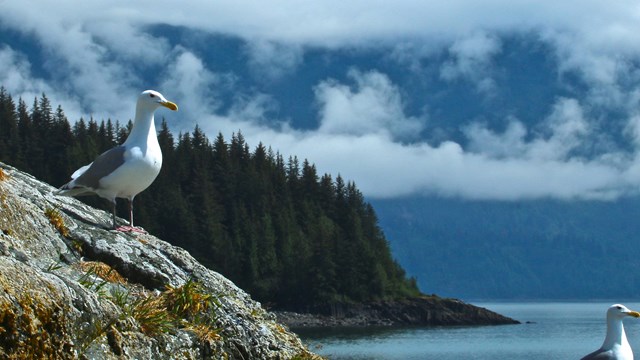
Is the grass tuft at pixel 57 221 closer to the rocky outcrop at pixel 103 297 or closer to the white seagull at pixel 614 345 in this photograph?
the rocky outcrop at pixel 103 297

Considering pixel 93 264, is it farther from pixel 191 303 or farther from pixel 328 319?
pixel 328 319

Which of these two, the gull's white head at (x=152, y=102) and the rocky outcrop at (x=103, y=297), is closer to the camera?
the rocky outcrop at (x=103, y=297)

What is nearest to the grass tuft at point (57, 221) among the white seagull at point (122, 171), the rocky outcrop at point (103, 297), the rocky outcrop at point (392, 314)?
the rocky outcrop at point (103, 297)


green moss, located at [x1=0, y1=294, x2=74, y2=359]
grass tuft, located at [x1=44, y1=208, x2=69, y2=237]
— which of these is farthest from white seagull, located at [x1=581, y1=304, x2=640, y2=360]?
green moss, located at [x1=0, y1=294, x2=74, y2=359]

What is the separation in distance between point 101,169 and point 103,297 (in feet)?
14.6

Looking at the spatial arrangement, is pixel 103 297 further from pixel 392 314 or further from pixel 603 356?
pixel 392 314

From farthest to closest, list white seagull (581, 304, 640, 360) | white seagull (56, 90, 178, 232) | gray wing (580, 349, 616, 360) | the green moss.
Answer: white seagull (581, 304, 640, 360), gray wing (580, 349, 616, 360), white seagull (56, 90, 178, 232), the green moss

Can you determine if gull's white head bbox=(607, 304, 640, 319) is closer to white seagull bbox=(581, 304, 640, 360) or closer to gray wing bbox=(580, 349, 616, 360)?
white seagull bbox=(581, 304, 640, 360)

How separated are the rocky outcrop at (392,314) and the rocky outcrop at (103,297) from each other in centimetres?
17144

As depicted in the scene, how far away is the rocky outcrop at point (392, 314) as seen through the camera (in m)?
185

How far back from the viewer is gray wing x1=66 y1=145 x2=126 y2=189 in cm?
1259

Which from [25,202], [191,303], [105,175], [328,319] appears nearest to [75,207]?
[105,175]

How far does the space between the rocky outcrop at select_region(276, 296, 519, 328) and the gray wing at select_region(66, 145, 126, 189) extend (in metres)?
170

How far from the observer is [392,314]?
192 m
